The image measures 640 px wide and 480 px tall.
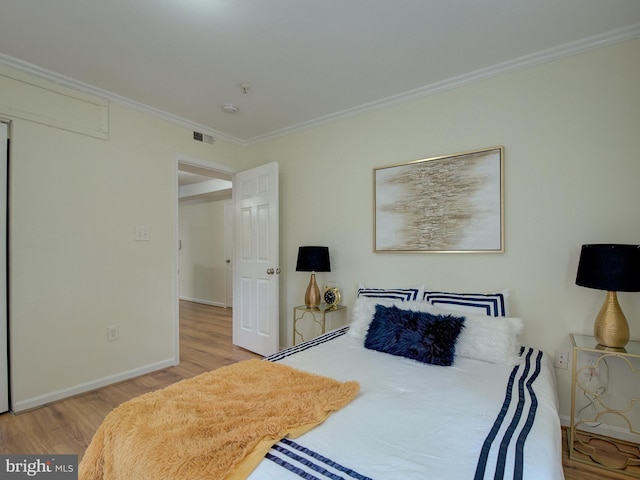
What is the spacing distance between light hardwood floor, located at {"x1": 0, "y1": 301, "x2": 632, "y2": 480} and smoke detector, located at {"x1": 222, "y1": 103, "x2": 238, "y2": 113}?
247 cm

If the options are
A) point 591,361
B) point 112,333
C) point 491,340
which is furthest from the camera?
point 112,333

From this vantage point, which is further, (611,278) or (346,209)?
(346,209)

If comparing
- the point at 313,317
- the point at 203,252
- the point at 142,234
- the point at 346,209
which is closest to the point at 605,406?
the point at 313,317

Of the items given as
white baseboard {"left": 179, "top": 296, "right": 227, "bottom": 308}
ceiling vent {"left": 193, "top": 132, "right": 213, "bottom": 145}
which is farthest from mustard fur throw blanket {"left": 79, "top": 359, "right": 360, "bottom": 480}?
white baseboard {"left": 179, "top": 296, "right": 227, "bottom": 308}

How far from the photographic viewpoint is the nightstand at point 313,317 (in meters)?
2.94

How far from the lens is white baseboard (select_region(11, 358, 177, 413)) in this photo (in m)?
2.32

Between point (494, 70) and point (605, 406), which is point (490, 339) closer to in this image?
point (605, 406)

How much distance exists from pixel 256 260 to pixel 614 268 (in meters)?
2.91

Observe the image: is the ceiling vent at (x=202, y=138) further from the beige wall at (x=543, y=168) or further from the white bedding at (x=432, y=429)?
the white bedding at (x=432, y=429)

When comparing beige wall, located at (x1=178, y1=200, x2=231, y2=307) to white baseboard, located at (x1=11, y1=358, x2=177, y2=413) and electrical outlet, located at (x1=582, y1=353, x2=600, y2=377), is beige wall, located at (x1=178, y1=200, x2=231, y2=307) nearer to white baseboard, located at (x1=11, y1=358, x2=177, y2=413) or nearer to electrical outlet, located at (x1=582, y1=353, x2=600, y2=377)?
white baseboard, located at (x1=11, y1=358, x2=177, y2=413)

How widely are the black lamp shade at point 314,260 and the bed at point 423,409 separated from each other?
803 millimetres

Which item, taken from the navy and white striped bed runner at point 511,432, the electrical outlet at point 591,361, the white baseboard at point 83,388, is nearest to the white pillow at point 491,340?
the navy and white striped bed runner at point 511,432

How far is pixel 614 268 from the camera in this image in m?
1.69

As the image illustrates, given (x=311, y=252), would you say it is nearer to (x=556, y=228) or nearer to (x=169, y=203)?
(x=169, y=203)
